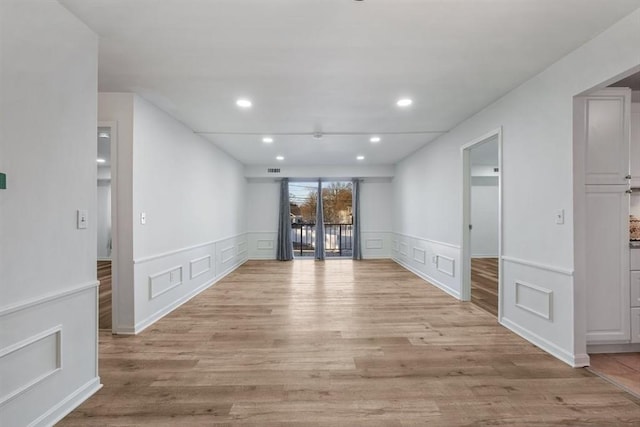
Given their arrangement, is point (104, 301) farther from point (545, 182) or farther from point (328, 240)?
point (328, 240)

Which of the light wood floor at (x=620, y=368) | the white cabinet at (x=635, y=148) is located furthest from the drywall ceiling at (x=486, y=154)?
the light wood floor at (x=620, y=368)

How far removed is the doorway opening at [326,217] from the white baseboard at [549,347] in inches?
213

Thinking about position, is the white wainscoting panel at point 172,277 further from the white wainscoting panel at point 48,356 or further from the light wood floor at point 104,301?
the white wainscoting panel at point 48,356

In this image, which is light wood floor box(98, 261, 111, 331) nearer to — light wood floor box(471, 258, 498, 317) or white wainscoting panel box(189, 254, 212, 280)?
white wainscoting panel box(189, 254, 212, 280)

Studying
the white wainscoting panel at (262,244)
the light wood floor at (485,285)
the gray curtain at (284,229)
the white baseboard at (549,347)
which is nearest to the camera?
the white baseboard at (549,347)

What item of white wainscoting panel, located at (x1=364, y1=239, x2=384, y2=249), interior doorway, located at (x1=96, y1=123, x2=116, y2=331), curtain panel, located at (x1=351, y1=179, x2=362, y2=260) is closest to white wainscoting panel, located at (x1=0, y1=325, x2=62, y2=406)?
interior doorway, located at (x1=96, y1=123, x2=116, y2=331)

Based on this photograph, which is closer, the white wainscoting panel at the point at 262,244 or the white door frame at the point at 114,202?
the white door frame at the point at 114,202

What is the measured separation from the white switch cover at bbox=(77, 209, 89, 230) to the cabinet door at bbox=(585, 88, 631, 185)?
4051mm

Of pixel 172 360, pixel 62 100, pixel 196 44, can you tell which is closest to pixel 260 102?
pixel 196 44

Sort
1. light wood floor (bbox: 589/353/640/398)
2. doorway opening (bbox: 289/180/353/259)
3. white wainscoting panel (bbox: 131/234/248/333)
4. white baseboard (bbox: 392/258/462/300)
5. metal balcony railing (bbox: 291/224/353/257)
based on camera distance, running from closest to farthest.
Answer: light wood floor (bbox: 589/353/640/398), white wainscoting panel (bbox: 131/234/248/333), white baseboard (bbox: 392/258/462/300), doorway opening (bbox: 289/180/353/259), metal balcony railing (bbox: 291/224/353/257)

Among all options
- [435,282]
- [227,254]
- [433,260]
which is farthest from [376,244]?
[227,254]

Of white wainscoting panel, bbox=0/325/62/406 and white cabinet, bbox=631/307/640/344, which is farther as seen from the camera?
white cabinet, bbox=631/307/640/344

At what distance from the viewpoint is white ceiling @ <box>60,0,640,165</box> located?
1.91m

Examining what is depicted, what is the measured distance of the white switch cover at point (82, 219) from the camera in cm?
205
